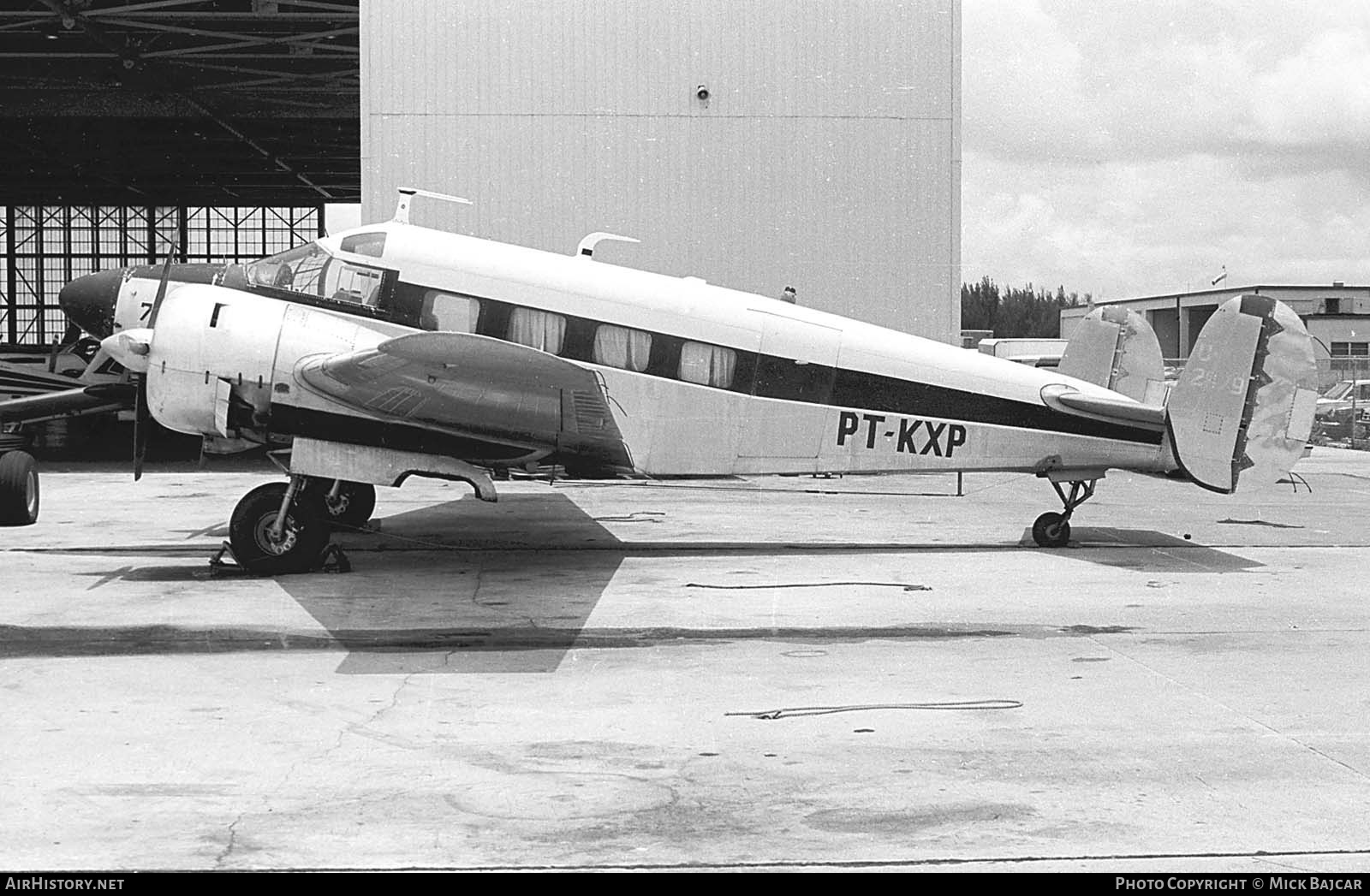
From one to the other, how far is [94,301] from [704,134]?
11723 mm

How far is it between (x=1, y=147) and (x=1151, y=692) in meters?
45.4

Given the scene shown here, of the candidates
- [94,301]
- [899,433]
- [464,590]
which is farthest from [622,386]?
[94,301]

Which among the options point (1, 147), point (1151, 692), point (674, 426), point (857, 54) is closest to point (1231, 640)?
point (1151, 692)

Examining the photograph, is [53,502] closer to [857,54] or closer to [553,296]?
[553,296]

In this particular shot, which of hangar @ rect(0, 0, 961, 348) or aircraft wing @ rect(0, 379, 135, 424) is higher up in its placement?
hangar @ rect(0, 0, 961, 348)

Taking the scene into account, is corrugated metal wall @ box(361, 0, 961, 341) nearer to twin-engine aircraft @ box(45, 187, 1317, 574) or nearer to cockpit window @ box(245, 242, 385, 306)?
twin-engine aircraft @ box(45, 187, 1317, 574)

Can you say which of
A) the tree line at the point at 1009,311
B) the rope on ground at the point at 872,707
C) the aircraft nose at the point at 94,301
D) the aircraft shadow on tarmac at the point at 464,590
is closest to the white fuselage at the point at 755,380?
the aircraft nose at the point at 94,301

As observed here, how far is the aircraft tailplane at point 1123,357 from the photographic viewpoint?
14.9m

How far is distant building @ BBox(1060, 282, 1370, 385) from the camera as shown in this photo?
7012 cm

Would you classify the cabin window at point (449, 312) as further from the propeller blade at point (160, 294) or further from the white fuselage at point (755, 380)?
the propeller blade at point (160, 294)

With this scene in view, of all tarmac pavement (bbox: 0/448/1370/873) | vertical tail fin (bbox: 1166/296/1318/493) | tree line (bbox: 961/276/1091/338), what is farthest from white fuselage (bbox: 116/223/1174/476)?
tree line (bbox: 961/276/1091/338)

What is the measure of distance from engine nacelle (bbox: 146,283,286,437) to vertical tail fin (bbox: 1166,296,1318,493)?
8525mm

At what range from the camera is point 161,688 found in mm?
7945

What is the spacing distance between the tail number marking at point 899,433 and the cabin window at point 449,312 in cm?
368
